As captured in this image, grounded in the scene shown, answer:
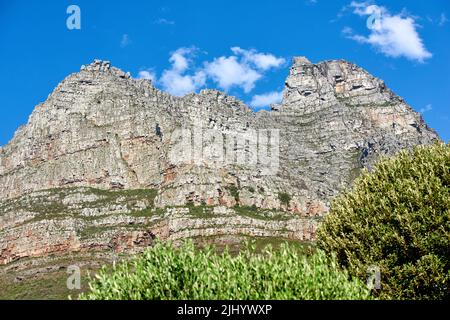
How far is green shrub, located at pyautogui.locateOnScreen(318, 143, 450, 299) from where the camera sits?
27.5 metres

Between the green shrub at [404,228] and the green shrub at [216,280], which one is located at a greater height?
the green shrub at [404,228]

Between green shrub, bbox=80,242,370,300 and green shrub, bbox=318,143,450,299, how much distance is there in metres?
7.61

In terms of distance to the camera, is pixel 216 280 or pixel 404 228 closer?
pixel 216 280

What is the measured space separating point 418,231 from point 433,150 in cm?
705

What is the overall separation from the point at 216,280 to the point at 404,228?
13.7m

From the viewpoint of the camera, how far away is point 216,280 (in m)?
19.9

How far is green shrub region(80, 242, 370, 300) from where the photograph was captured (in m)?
19.8

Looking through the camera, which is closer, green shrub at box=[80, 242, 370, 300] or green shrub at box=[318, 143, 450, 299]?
green shrub at box=[80, 242, 370, 300]

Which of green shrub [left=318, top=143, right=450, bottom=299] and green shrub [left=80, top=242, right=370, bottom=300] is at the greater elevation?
green shrub [left=318, top=143, right=450, bottom=299]

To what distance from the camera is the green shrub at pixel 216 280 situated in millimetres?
19750

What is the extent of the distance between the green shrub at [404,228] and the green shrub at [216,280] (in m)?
7.61
